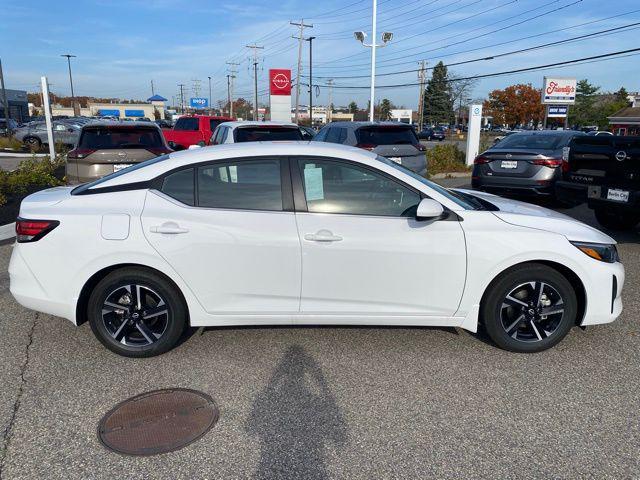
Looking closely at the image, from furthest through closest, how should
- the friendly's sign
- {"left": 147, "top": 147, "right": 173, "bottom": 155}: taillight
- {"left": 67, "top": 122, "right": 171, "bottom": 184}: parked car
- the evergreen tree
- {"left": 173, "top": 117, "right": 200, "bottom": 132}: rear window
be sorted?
the evergreen tree, the friendly's sign, {"left": 173, "top": 117, "right": 200, "bottom": 132}: rear window, {"left": 147, "top": 147, "right": 173, "bottom": 155}: taillight, {"left": 67, "top": 122, "right": 171, "bottom": 184}: parked car

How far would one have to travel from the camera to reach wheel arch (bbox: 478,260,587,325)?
364 centimetres

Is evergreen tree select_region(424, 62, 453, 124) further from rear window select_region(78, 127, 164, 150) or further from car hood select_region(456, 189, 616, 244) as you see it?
car hood select_region(456, 189, 616, 244)

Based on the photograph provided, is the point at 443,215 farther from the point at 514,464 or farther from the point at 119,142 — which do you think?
the point at 119,142

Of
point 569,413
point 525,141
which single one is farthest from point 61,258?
point 525,141

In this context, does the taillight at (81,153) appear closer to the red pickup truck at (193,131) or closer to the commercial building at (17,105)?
the red pickup truck at (193,131)

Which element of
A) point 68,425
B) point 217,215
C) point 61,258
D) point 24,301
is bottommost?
point 68,425

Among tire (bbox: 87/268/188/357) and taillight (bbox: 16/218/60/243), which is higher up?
taillight (bbox: 16/218/60/243)

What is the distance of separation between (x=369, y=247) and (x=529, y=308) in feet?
4.34

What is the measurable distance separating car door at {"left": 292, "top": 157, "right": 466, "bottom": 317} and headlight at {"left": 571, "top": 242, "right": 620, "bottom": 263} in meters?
0.92

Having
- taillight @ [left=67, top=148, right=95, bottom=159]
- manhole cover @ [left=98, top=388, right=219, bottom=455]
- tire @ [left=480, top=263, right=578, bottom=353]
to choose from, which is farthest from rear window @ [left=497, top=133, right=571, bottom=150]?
manhole cover @ [left=98, top=388, right=219, bottom=455]

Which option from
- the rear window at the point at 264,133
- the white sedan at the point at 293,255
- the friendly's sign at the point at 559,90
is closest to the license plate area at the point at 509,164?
the rear window at the point at 264,133

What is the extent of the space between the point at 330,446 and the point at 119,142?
278 inches

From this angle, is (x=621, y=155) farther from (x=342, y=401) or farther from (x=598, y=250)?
(x=342, y=401)

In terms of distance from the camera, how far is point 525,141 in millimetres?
9812
